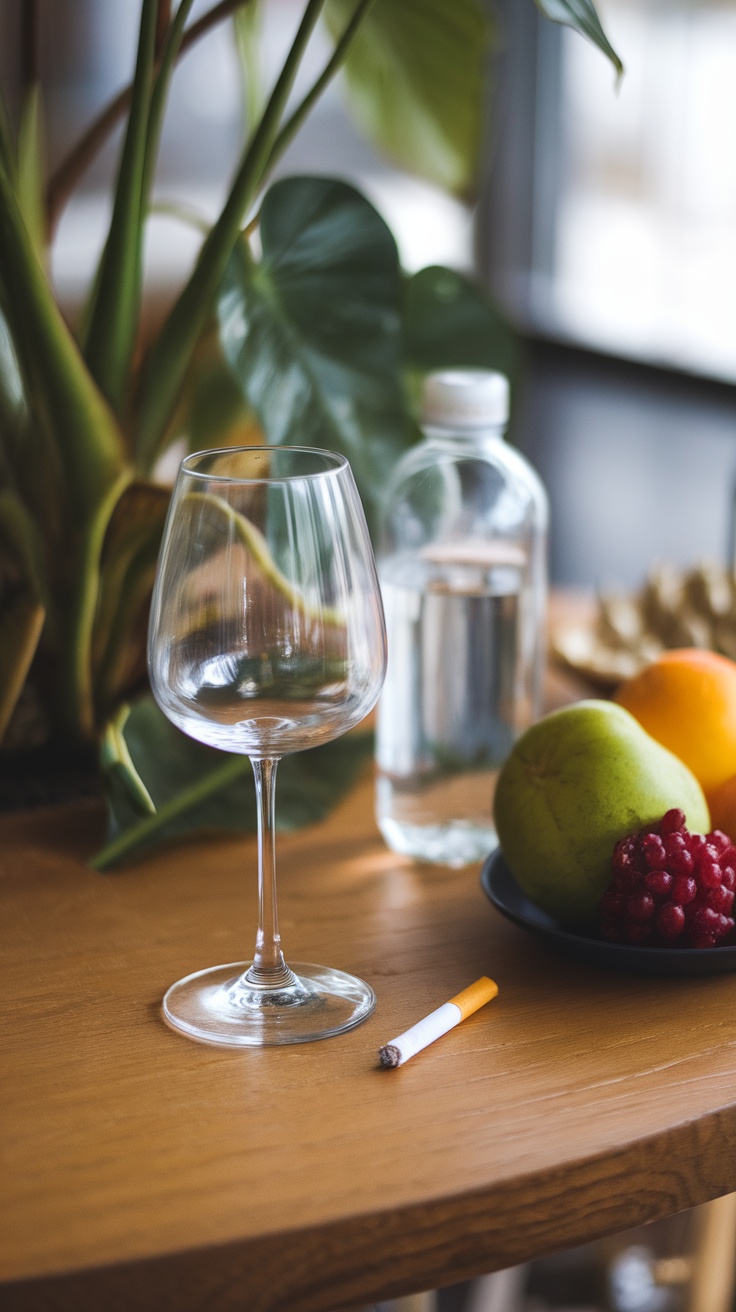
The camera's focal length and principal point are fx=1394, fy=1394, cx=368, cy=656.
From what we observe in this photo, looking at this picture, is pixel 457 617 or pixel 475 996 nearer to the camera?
pixel 475 996

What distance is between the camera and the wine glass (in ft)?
1.62

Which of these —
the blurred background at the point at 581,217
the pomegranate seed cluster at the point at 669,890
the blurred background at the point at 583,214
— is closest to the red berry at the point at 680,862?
the pomegranate seed cluster at the point at 669,890

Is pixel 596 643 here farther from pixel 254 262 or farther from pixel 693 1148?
pixel 693 1148

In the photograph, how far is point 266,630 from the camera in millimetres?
498

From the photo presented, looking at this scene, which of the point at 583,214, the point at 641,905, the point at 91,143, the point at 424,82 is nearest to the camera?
the point at 641,905

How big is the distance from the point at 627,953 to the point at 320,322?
0.41 m

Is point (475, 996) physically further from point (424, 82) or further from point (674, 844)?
point (424, 82)

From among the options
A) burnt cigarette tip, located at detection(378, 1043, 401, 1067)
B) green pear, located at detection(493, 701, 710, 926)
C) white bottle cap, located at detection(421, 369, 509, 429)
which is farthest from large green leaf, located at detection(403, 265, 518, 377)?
burnt cigarette tip, located at detection(378, 1043, 401, 1067)

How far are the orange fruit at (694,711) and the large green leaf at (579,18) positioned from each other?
0.89 ft

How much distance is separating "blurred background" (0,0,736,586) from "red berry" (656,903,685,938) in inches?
105

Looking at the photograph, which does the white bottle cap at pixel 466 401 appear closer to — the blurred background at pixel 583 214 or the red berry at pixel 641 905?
the red berry at pixel 641 905

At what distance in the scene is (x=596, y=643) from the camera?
93cm

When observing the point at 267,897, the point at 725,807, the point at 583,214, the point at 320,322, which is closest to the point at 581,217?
the point at 583,214

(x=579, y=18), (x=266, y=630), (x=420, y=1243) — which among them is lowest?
(x=420, y=1243)
